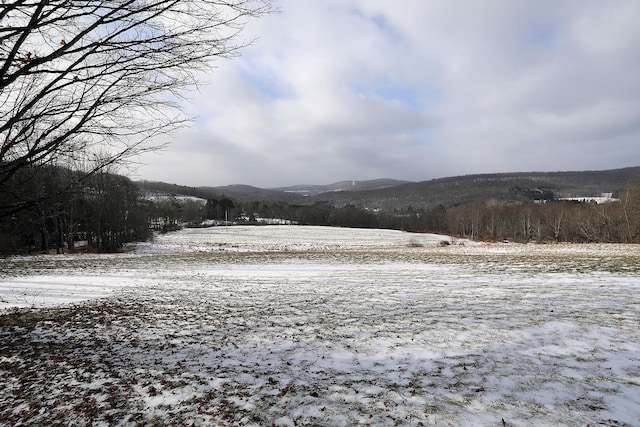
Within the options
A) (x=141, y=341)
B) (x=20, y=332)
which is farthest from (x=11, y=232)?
(x=141, y=341)

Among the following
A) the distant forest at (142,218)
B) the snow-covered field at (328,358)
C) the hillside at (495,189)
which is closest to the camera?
the snow-covered field at (328,358)

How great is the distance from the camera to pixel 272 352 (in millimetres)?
5691

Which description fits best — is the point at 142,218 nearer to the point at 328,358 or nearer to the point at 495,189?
the point at 328,358

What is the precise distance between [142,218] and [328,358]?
154ft

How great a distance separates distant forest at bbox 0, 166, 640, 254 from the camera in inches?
187

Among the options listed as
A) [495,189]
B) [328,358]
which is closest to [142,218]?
[328,358]

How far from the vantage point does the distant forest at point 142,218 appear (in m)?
4.76

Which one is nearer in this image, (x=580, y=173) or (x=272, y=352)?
(x=272, y=352)

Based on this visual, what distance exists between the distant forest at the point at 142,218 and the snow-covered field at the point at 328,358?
2.49 metres

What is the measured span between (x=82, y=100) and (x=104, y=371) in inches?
159

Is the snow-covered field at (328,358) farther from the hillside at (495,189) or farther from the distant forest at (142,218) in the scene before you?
the hillside at (495,189)

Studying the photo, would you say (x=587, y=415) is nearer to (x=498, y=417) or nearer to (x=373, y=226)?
(x=498, y=417)

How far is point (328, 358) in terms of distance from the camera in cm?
536

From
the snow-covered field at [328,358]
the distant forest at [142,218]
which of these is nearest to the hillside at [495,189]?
the distant forest at [142,218]
